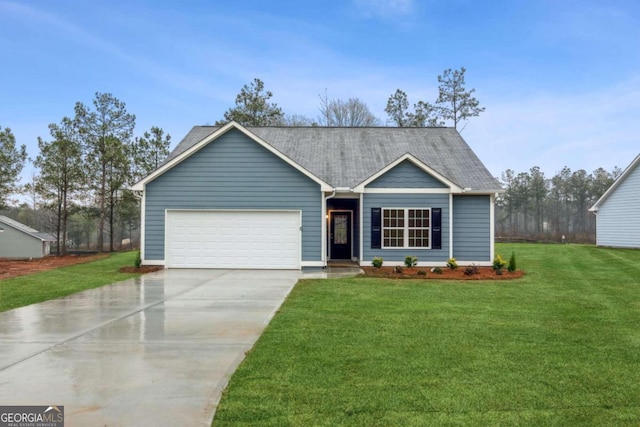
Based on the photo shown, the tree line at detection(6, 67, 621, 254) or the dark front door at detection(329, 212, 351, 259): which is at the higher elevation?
the tree line at detection(6, 67, 621, 254)

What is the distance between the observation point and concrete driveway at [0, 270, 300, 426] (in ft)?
12.8

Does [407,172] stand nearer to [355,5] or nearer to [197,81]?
[355,5]

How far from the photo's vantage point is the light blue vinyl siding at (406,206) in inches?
615

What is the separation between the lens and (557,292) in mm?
10492

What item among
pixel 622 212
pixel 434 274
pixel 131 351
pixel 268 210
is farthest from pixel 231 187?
pixel 622 212

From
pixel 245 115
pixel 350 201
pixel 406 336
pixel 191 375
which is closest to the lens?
pixel 191 375

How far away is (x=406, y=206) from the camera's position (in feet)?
51.5

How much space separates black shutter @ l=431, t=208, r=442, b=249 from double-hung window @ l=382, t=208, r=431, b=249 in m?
0.14

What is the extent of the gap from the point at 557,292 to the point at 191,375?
9035 mm

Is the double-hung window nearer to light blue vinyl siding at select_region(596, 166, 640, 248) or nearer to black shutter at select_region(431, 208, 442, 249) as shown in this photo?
black shutter at select_region(431, 208, 442, 249)

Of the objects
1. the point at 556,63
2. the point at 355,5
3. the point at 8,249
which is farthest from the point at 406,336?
the point at 8,249

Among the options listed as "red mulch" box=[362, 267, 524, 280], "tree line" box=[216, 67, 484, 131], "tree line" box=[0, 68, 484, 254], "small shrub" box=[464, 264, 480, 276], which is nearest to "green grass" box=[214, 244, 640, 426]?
"red mulch" box=[362, 267, 524, 280]

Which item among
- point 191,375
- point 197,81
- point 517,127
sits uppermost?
point 197,81

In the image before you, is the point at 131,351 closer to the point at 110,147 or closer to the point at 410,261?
the point at 410,261
